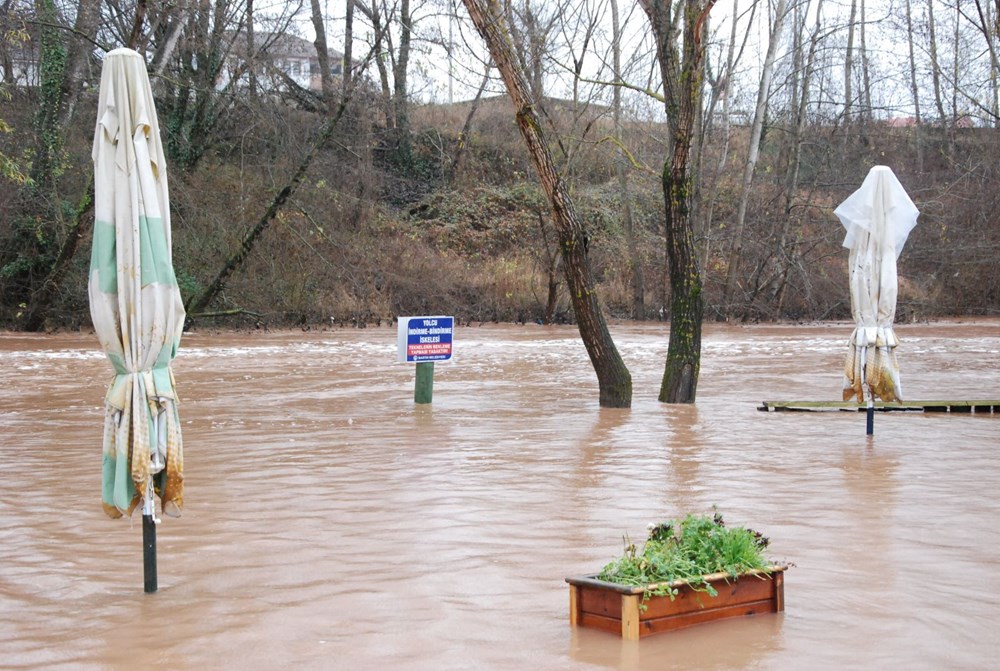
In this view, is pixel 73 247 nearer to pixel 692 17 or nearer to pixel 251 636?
pixel 692 17

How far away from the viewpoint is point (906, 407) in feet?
48.1

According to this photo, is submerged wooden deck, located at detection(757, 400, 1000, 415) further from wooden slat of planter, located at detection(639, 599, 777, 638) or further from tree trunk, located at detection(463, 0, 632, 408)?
wooden slat of planter, located at detection(639, 599, 777, 638)

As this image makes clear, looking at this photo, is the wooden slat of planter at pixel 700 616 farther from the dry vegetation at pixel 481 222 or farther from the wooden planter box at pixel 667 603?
the dry vegetation at pixel 481 222

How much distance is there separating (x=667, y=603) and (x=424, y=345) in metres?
10.2

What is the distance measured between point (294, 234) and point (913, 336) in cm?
1837

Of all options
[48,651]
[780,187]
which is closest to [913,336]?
[780,187]

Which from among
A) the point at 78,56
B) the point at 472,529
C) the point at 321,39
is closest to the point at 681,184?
the point at 472,529

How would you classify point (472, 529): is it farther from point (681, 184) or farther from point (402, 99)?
point (402, 99)

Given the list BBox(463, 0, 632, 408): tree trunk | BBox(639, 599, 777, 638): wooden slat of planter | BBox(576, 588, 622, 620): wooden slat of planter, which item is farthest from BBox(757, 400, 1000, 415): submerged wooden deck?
BBox(576, 588, 622, 620): wooden slat of planter

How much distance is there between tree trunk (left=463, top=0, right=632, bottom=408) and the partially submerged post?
179 centimetres

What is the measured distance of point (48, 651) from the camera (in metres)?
5.41

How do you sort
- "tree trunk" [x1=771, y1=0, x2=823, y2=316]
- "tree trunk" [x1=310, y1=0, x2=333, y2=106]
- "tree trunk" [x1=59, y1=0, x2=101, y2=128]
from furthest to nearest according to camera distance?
1. "tree trunk" [x1=310, y1=0, x2=333, y2=106]
2. "tree trunk" [x1=771, y1=0, x2=823, y2=316]
3. "tree trunk" [x1=59, y1=0, x2=101, y2=128]

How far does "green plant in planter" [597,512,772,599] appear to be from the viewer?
5.45 metres

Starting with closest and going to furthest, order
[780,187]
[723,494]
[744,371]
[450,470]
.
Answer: [723,494], [450,470], [744,371], [780,187]
